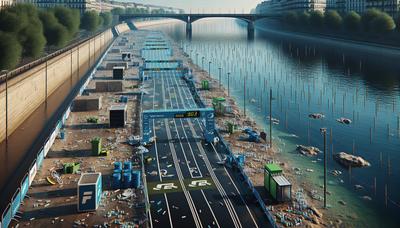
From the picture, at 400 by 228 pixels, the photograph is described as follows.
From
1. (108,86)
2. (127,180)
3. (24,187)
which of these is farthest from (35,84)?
(127,180)

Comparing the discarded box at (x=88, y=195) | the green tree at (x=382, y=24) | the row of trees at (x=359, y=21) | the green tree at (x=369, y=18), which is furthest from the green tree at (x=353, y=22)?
the discarded box at (x=88, y=195)

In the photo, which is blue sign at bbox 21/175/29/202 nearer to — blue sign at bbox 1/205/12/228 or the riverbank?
blue sign at bbox 1/205/12/228

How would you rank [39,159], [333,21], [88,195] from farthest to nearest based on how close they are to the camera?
[333,21], [39,159], [88,195]

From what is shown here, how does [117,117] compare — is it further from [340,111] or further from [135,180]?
[340,111]

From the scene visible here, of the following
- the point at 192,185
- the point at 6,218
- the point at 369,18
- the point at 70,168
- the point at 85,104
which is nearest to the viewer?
the point at 6,218

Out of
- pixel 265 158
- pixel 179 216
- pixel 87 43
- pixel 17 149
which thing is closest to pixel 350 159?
pixel 265 158

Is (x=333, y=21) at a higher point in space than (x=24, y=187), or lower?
higher

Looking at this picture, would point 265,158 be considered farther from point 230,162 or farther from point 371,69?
point 371,69
